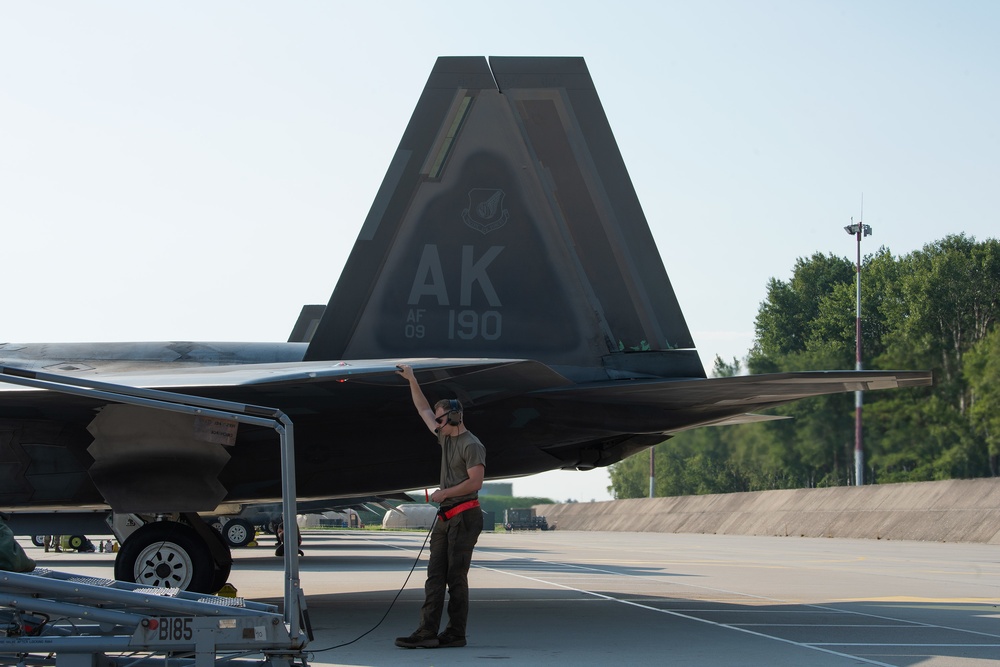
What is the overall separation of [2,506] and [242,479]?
217cm

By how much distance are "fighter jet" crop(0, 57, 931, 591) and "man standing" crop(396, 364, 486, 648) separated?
5.15ft

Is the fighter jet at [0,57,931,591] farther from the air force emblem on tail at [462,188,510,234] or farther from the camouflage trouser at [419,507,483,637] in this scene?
the camouflage trouser at [419,507,483,637]

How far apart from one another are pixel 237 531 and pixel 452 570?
20.7 meters

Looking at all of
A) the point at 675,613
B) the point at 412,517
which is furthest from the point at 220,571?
the point at 412,517

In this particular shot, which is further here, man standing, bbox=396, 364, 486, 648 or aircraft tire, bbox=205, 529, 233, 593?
aircraft tire, bbox=205, 529, 233, 593

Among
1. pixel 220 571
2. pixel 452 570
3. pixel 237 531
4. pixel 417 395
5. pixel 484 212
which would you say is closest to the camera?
pixel 452 570

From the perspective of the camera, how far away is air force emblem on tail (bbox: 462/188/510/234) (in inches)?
404

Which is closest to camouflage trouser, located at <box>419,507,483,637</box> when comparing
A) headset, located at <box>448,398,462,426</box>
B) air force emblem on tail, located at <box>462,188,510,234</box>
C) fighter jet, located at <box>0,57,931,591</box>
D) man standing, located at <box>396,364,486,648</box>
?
man standing, located at <box>396,364,486,648</box>

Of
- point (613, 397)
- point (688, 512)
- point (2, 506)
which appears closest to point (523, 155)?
point (613, 397)

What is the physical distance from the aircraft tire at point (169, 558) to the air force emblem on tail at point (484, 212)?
4047 millimetres

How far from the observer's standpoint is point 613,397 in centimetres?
946

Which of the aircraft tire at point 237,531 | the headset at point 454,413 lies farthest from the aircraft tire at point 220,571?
the aircraft tire at point 237,531

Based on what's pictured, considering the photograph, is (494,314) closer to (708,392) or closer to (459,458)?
(708,392)

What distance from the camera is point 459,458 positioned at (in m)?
7.73
